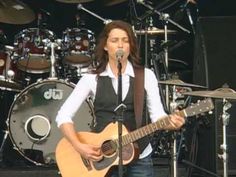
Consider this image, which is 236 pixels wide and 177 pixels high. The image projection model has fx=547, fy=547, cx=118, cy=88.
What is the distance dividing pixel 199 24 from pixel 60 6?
2.65 metres

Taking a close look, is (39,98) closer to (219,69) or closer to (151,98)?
(219,69)

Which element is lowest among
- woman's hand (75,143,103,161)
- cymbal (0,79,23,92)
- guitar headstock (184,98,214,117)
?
woman's hand (75,143,103,161)

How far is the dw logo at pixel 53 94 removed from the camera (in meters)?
6.41

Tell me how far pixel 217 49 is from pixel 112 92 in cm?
260

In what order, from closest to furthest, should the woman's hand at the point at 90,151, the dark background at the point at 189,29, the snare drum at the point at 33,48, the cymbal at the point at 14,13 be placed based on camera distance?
the woman's hand at the point at 90,151 < the dark background at the point at 189,29 < the snare drum at the point at 33,48 < the cymbal at the point at 14,13

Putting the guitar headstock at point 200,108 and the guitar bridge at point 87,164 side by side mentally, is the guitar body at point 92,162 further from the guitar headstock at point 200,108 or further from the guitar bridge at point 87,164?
the guitar headstock at point 200,108

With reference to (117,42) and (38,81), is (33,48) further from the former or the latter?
(117,42)

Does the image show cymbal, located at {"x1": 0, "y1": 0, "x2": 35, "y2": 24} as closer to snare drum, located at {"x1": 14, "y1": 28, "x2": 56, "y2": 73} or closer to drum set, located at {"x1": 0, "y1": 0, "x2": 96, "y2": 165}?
drum set, located at {"x1": 0, "y1": 0, "x2": 96, "y2": 165}

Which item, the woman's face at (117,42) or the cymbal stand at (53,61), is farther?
the cymbal stand at (53,61)

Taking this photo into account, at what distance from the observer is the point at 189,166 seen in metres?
5.56

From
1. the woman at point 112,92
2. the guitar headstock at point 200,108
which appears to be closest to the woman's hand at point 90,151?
the woman at point 112,92

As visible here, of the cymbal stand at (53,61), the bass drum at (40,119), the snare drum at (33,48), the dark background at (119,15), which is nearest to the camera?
the bass drum at (40,119)

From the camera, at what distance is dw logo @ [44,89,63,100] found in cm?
641

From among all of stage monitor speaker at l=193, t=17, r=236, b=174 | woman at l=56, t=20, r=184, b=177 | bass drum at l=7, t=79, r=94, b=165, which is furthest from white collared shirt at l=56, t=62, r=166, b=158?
bass drum at l=7, t=79, r=94, b=165
